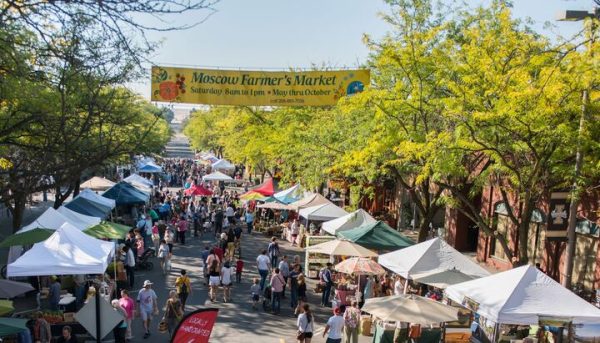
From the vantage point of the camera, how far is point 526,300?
10734 mm

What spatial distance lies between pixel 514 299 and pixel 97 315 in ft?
24.3

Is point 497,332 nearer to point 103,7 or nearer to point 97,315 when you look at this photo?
point 97,315

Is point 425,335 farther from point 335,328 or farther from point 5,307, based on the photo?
point 5,307

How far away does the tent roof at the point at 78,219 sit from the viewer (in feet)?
57.5

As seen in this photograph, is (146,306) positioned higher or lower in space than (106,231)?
lower

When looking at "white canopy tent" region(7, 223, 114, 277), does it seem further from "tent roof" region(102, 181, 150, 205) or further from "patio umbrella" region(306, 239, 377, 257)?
"tent roof" region(102, 181, 150, 205)

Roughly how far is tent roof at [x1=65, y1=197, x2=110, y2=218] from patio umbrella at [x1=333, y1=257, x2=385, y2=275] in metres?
9.45

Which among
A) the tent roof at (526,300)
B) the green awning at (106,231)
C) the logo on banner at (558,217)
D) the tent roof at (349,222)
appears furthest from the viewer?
the tent roof at (349,222)

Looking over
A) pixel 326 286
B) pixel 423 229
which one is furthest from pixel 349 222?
pixel 326 286

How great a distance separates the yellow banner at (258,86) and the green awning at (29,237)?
263 inches

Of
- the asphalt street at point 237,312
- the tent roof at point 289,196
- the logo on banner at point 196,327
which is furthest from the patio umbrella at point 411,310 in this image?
the tent roof at point 289,196

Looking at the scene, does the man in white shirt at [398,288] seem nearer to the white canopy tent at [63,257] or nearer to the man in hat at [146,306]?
the man in hat at [146,306]

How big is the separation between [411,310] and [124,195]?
55.1 feet

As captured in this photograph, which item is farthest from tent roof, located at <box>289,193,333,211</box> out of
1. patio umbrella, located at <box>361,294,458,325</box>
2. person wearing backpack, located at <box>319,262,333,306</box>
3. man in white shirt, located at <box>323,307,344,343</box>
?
patio umbrella, located at <box>361,294,458,325</box>
